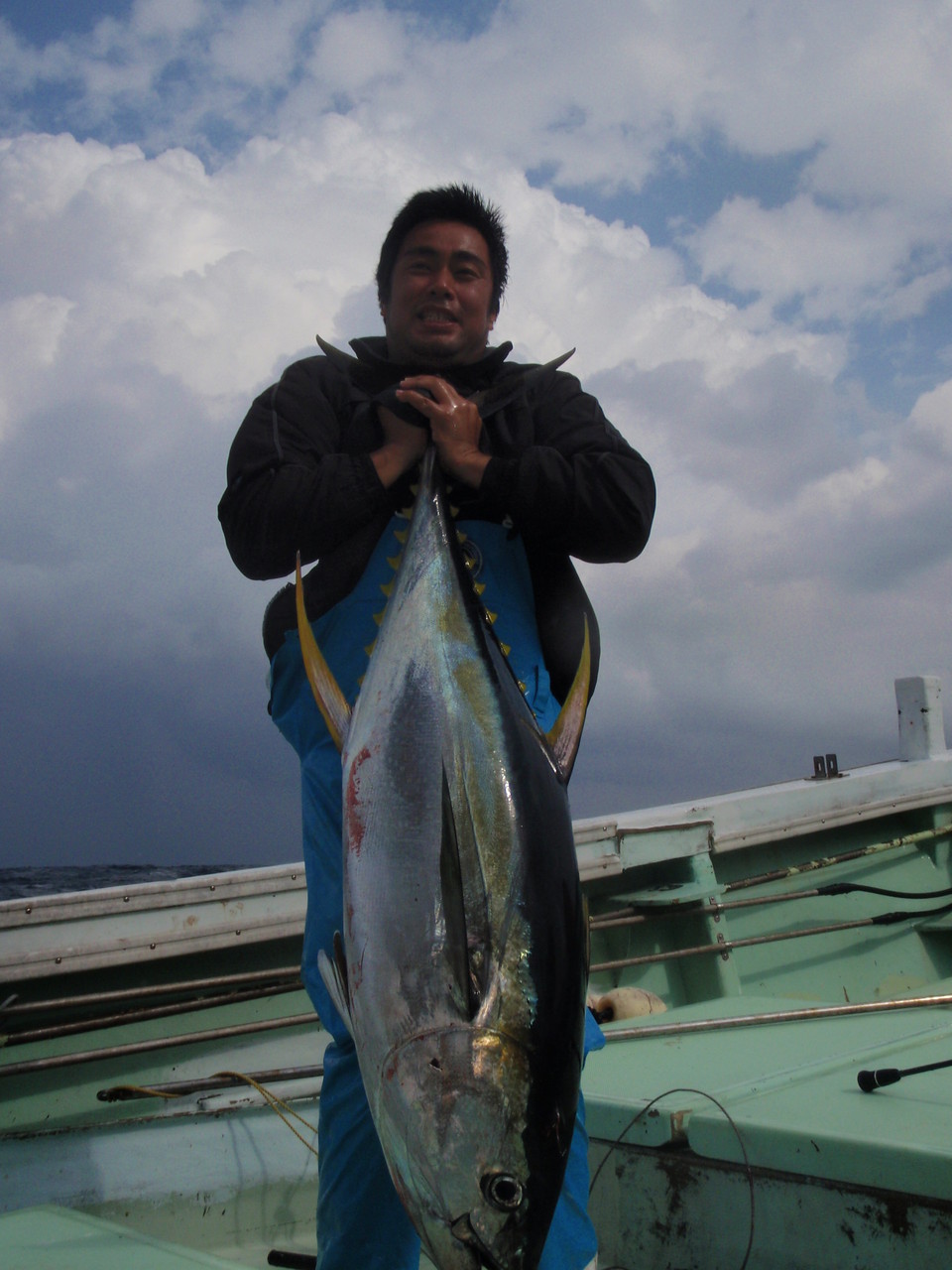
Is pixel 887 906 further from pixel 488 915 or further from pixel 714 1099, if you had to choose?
pixel 488 915

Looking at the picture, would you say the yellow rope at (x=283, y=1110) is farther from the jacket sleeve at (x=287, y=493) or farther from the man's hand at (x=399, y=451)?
the man's hand at (x=399, y=451)

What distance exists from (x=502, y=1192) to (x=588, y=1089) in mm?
1414

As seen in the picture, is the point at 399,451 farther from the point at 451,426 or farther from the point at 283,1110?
the point at 283,1110

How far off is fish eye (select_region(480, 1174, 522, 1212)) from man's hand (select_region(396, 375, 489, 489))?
992 millimetres

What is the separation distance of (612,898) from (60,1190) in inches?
97.1

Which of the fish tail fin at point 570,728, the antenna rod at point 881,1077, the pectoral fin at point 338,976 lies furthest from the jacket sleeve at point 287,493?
the antenna rod at point 881,1077

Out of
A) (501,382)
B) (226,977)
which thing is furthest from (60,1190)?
(501,382)

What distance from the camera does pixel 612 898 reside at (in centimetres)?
419

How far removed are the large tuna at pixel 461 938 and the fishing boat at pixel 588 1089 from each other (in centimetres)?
73

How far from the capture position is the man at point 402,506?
1554 mm

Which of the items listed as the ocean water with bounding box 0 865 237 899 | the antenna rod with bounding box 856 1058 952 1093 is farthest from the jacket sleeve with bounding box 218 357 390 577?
the ocean water with bounding box 0 865 237 899

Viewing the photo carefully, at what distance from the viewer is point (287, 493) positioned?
1566 millimetres

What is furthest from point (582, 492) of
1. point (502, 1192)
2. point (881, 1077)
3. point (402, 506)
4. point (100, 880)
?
point (100, 880)

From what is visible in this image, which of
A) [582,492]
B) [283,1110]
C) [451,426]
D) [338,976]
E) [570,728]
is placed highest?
[451,426]
